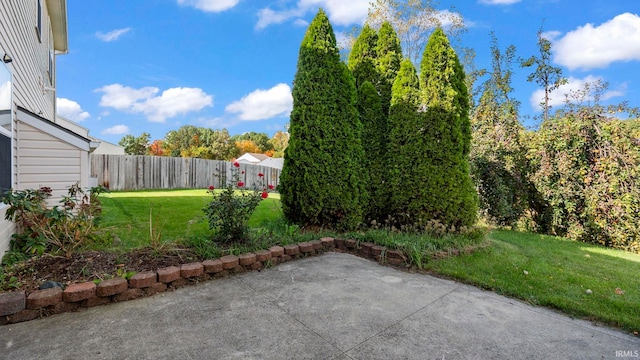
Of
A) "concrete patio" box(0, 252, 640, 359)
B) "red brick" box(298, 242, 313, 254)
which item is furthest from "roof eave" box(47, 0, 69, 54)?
"concrete patio" box(0, 252, 640, 359)

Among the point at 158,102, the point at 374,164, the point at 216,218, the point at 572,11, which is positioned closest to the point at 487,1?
the point at 572,11

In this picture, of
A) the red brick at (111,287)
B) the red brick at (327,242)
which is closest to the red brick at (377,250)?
the red brick at (327,242)

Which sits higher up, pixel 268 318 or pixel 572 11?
pixel 572 11

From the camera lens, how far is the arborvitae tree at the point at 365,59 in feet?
18.9

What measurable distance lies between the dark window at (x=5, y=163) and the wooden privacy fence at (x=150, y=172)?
782cm

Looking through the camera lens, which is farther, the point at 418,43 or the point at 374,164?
the point at 418,43

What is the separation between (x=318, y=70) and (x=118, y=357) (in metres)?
4.27

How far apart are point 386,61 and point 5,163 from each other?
5.72 metres

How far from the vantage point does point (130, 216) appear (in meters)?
5.78

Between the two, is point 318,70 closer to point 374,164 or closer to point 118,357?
point 374,164

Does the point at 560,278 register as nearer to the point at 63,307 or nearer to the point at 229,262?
the point at 229,262

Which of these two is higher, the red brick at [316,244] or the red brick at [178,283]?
the red brick at [316,244]

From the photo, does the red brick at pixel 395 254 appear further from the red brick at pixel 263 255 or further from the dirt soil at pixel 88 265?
the dirt soil at pixel 88 265

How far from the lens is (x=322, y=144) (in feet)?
15.1
